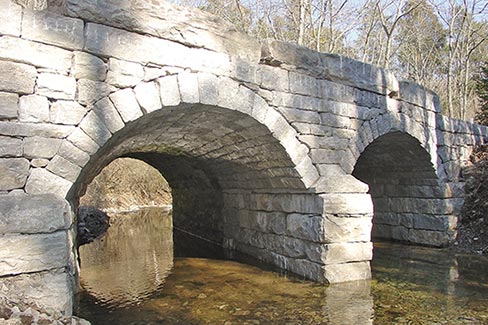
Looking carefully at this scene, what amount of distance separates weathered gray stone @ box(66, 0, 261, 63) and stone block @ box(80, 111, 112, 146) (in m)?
0.92

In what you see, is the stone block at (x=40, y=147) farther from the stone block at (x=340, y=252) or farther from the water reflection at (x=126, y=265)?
the stone block at (x=340, y=252)

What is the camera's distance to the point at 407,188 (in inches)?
311

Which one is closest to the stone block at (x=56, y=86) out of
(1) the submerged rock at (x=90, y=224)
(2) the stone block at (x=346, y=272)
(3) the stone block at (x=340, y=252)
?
(3) the stone block at (x=340, y=252)

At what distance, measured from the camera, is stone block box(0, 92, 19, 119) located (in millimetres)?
3146

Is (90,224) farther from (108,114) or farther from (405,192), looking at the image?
(108,114)

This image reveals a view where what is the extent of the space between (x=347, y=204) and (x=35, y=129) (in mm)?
3644

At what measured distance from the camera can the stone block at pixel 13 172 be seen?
10.2 ft

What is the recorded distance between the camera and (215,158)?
683cm

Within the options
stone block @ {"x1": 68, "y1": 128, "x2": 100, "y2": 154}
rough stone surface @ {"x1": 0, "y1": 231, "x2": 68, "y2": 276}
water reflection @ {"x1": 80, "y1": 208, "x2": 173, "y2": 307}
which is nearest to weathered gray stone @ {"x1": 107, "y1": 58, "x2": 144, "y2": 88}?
stone block @ {"x1": 68, "y1": 128, "x2": 100, "y2": 154}

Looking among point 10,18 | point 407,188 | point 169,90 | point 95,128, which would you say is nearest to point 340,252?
point 169,90

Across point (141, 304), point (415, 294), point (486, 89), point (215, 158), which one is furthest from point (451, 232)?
point (486, 89)

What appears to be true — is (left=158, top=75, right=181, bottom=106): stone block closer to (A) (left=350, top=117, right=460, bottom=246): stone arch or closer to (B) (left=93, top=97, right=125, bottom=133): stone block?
(B) (left=93, top=97, right=125, bottom=133): stone block

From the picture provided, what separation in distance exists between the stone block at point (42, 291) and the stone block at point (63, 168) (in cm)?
79

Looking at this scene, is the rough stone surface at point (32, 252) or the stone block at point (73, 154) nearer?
the rough stone surface at point (32, 252)
